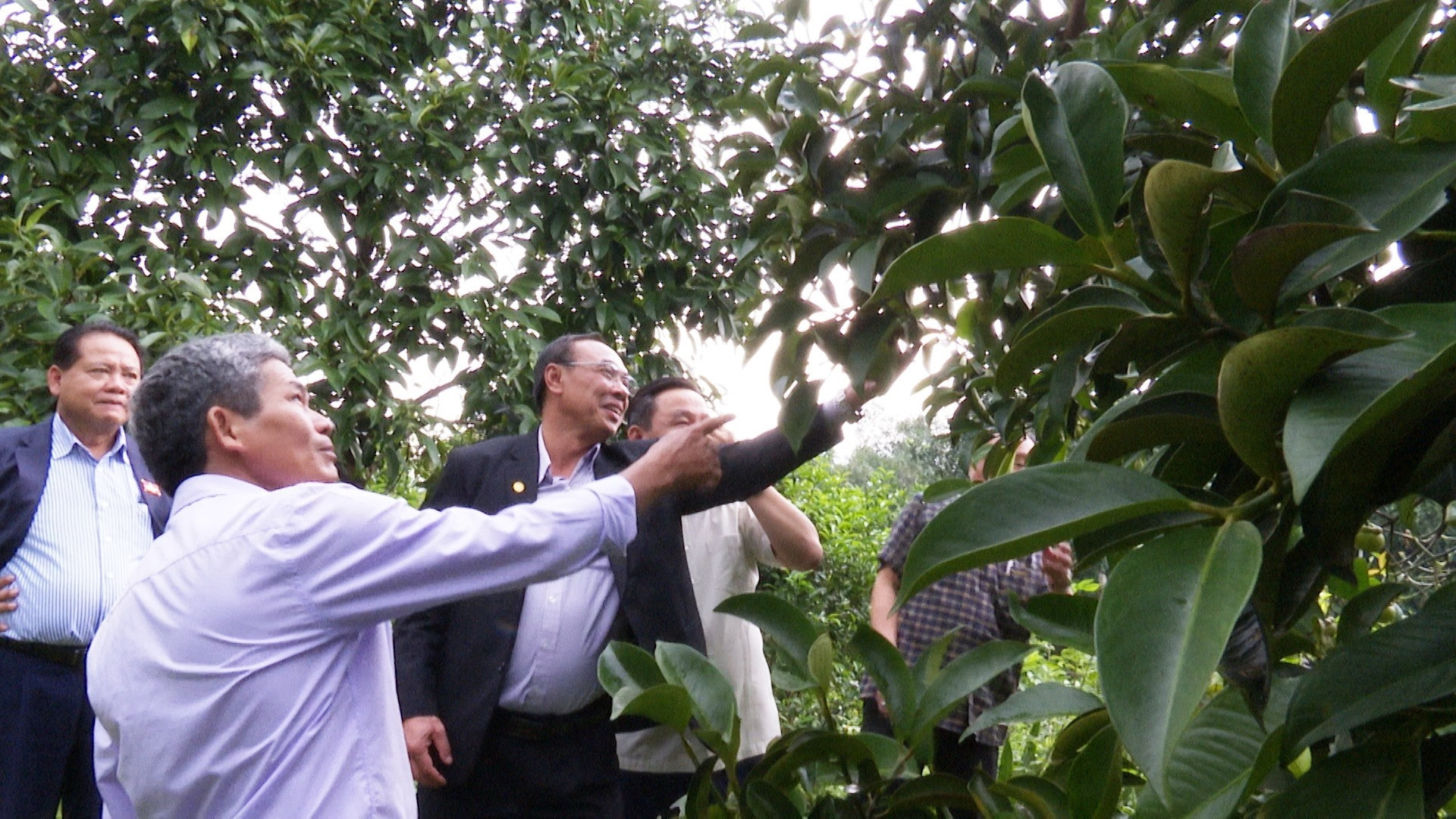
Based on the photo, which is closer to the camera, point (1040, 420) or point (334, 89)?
point (1040, 420)

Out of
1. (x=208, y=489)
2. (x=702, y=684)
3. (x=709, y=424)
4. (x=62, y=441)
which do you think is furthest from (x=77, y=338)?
(x=702, y=684)

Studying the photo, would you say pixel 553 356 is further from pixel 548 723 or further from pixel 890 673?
pixel 890 673

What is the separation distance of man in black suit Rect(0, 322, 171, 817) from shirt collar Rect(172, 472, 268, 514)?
1.64 meters

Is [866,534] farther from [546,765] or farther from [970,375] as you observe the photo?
[970,375]

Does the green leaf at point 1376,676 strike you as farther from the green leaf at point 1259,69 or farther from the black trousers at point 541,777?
the black trousers at point 541,777

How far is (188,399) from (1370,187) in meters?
1.77

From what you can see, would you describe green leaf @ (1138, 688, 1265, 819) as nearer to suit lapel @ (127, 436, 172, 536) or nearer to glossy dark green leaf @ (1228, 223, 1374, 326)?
glossy dark green leaf @ (1228, 223, 1374, 326)

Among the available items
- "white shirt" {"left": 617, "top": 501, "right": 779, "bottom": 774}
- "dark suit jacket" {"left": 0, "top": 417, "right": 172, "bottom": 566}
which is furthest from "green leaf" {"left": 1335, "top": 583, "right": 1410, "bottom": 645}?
"dark suit jacket" {"left": 0, "top": 417, "right": 172, "bottom": 566}

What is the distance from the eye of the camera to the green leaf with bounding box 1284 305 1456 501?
0.65 metres

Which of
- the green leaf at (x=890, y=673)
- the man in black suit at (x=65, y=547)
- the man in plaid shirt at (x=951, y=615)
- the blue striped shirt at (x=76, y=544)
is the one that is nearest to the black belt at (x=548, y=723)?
the man in plaid shirt at (x=951, y=615)

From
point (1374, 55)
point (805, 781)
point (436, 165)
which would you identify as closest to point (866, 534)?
point (436, 165)

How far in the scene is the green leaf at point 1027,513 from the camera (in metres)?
0.75

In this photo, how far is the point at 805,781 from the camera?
4.58ft

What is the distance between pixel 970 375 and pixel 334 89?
3415 millimetres
